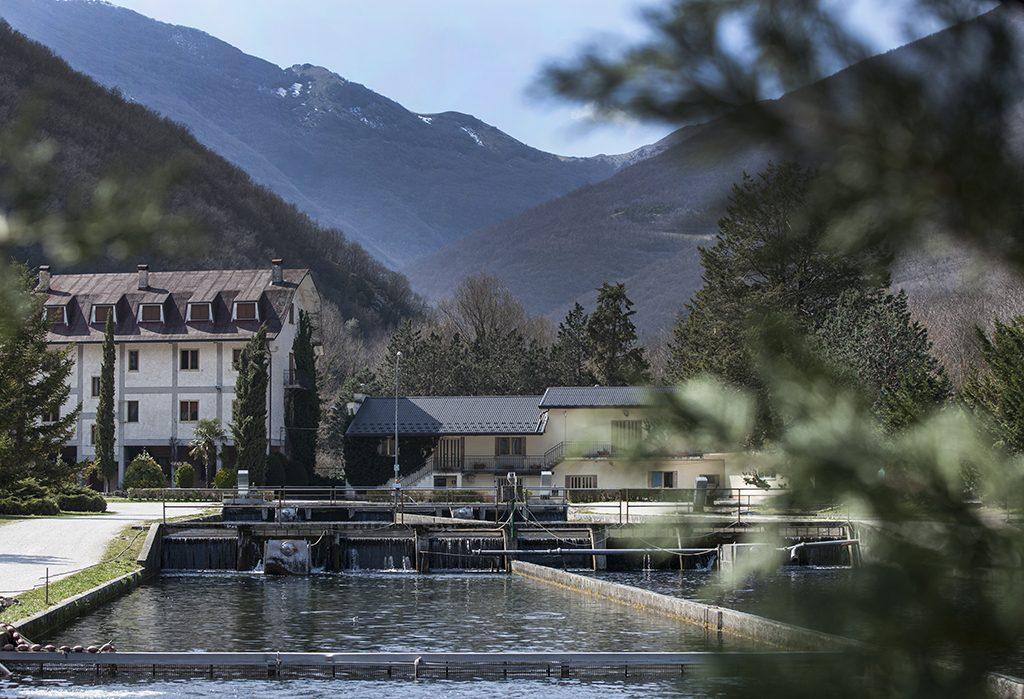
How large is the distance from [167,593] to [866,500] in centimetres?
3048

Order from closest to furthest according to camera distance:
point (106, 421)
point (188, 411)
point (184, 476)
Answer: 1. point (184, 476)
2. point (106, 421)
3. point (188, 411)

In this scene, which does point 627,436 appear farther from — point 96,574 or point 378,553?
point 378,553

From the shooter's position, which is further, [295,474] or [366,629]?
[295,474]

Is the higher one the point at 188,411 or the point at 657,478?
the point at 188,411

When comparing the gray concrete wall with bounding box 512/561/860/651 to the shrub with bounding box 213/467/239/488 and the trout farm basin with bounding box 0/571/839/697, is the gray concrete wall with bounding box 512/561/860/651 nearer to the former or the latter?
the trout farm basin with bounding box 0/571/839/697

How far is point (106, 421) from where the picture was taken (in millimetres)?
62688

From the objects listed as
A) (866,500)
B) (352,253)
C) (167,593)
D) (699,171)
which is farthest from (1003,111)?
(352,253)

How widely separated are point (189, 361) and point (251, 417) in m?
9.21

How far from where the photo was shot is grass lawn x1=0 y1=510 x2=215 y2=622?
22.2 metres

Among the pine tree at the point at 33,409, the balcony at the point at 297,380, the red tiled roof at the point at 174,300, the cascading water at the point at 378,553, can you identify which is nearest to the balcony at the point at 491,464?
the balcony at the point at 297,380

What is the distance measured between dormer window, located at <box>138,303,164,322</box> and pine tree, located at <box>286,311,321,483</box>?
23.8ft

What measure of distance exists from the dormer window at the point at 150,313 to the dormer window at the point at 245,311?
4.09 metres

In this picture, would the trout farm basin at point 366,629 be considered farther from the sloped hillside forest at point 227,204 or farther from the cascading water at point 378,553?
the sloped hillside forest at point 227,204

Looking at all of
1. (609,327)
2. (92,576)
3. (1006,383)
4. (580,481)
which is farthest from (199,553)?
(609,327)
